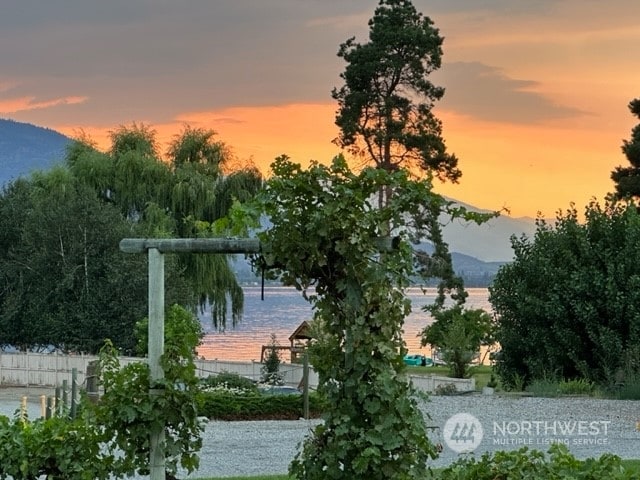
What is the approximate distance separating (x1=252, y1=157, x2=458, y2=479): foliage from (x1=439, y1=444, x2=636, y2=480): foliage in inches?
15.7

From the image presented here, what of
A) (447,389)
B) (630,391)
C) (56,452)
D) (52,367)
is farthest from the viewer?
(52,367)

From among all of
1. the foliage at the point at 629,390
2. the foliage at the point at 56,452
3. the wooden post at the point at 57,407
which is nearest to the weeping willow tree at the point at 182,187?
the foliage at the point at 629,390

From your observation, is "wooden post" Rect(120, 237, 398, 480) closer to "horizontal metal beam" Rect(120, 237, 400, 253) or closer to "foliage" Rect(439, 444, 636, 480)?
"horizontal metal beam" Rect(120, 237, 400, 253)

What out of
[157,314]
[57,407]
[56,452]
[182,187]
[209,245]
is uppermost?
[182,187]

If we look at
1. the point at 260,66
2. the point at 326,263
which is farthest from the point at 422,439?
the point at 260,66

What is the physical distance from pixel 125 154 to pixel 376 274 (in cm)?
→ 3026

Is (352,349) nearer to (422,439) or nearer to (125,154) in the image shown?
(422,439)

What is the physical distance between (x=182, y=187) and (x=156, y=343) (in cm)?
2773

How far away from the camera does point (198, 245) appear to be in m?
7.75

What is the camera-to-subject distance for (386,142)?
3922cm

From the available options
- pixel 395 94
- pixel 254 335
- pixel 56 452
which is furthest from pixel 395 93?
pixel 254 335

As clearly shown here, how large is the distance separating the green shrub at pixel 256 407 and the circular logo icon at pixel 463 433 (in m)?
3.08

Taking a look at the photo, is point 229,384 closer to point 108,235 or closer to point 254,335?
point 108,235

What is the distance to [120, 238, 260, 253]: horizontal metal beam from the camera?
7473 mm
